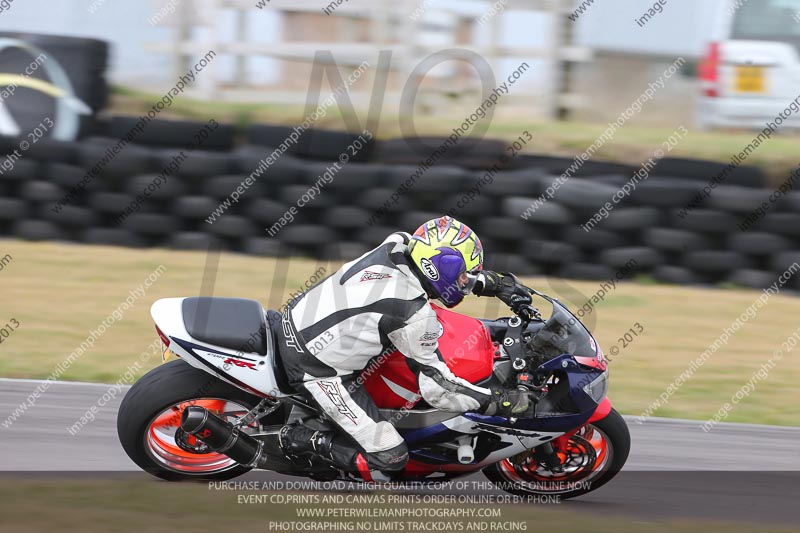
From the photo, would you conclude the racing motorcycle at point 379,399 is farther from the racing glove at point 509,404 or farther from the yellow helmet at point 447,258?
the yellow helmet at point 447,258

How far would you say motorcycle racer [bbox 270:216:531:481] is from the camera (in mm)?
4621

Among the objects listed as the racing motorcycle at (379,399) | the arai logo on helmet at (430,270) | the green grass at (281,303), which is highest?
the arai logo on helmet at (430,270)

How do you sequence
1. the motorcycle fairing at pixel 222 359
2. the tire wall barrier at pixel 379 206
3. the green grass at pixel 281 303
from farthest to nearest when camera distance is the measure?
1. the tire wall barrier at pixel 379 206
2. the green grass at pixel 281 303
3. the motorcycle fairing at pixel 222 359

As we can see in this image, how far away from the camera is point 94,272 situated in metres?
9.52

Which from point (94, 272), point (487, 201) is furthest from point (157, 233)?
point (487, 201)

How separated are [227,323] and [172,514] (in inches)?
38.6

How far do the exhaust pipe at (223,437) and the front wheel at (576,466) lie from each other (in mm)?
1241

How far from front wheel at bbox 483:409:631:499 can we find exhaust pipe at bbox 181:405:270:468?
48.9 inches

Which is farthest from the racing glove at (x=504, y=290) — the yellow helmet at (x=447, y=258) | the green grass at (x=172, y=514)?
the green grass at (x=172, y=514)

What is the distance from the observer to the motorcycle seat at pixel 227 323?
476 centimetres

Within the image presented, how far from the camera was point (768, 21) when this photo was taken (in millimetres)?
10898

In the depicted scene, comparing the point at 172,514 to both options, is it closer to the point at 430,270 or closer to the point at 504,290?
the point at 430,270

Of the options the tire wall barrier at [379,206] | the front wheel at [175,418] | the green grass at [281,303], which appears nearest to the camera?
the front wheel at [175,418]

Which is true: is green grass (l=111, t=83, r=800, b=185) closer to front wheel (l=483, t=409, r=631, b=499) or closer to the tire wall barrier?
the tire wall barrier
